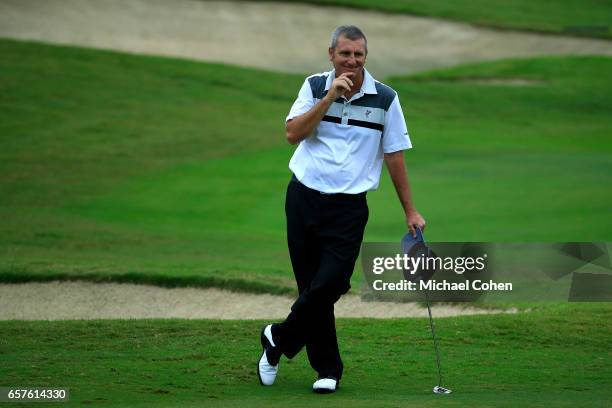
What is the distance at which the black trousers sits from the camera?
7332 mm

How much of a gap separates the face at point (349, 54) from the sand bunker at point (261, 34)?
30.5 m

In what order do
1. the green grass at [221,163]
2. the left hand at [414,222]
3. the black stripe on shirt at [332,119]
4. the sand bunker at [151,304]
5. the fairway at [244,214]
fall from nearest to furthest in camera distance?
the black stripe on shirt at [332,119] → the left hand at [414,222] → the fairway at [244,214] → the sand bunker at [151,304] → the green grass at [221,163]

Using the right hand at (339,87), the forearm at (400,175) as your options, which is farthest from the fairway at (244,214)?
the right hand at (339,87)

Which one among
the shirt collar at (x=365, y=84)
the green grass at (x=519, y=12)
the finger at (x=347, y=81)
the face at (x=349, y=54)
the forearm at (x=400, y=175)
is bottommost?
the forearm at (x=400, y=175)

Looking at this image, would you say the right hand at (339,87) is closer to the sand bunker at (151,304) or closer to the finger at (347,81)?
the finger at (347,81)

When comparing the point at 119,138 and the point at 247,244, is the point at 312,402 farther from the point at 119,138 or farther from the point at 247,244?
the point at 119,138

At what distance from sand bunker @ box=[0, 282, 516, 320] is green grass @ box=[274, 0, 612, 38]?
30780 millimetres

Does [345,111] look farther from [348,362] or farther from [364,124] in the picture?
[348,362]

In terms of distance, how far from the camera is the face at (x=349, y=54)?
7.12m

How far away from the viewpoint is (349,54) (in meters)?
7.14

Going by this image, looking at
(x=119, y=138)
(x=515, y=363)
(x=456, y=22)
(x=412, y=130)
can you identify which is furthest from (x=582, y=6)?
(x=515, y=363)

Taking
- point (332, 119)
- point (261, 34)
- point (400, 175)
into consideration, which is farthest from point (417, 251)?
point (261, 34)

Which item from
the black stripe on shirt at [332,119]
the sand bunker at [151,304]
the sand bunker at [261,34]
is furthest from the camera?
the sand bunker at [261,34]

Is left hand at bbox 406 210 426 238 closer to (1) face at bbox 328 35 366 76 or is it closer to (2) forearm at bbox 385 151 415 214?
(2) forearm at bbox 385 151 415 214
